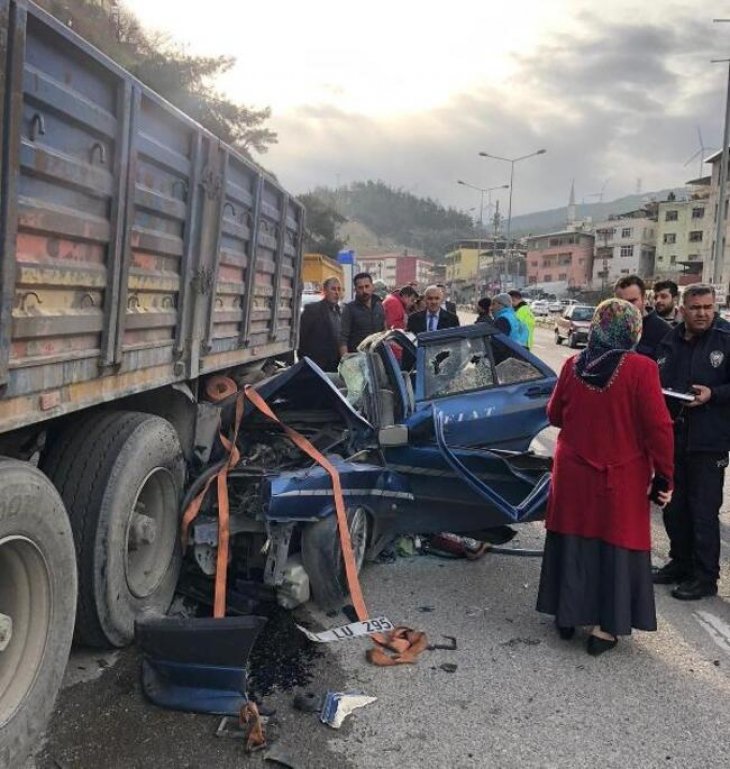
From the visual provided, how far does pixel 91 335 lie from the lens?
282cm

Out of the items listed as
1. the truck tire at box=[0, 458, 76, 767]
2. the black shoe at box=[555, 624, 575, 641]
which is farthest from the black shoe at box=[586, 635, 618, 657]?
the truck tire at box=[0, 458, 76, 767]

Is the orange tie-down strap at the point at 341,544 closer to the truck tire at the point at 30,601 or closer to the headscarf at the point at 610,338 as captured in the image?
the truck tire at the point at 30,601

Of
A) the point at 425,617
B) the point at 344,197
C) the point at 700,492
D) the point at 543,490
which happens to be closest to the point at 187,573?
the point at 425,617

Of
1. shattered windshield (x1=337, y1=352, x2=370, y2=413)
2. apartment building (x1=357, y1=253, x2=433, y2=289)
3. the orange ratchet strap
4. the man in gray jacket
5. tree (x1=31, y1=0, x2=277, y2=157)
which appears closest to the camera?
the orange ratchet strap

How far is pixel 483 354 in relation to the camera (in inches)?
219

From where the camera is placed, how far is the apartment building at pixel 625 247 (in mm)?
77875


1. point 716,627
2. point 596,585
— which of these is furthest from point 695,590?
point 596,585

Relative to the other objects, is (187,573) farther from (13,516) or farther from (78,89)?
(78,89)

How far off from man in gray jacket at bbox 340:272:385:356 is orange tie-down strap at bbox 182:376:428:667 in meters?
3.26

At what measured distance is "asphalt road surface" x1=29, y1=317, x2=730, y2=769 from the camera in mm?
2674

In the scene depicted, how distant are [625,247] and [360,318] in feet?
261

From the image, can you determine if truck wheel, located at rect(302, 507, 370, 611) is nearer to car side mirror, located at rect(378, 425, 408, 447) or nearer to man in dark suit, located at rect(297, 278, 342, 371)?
car side mirror, located at rect(378, 425, 408, 447)

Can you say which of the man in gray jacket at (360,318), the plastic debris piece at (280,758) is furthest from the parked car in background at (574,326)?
the plastic debris piece at (280,758)

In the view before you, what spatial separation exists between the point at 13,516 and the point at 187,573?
1.71 metres
